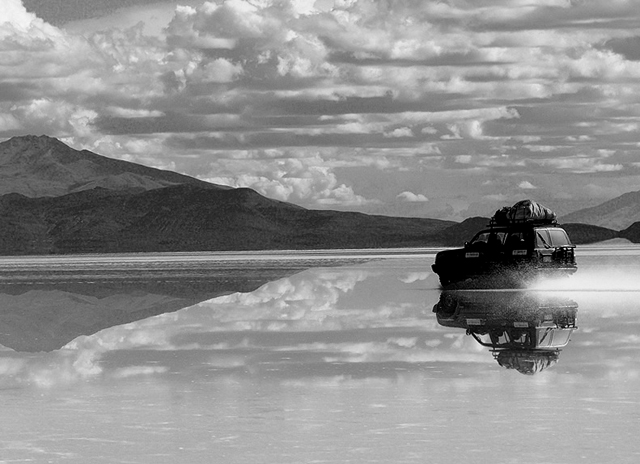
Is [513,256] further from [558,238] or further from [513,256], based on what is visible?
[558,238]

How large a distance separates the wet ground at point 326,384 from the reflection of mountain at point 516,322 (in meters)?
0.07

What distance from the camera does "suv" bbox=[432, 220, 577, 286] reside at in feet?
146

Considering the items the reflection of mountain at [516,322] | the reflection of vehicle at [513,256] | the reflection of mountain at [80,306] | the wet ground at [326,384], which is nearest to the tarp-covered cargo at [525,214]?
the reflection of vehicle at [513,256]

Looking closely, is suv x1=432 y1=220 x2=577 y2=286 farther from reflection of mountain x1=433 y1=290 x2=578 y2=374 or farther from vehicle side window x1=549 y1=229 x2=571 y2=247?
reflection of mountain x1=433 y1=290 x2=578 y2=374

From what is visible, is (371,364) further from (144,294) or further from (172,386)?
(144,294)

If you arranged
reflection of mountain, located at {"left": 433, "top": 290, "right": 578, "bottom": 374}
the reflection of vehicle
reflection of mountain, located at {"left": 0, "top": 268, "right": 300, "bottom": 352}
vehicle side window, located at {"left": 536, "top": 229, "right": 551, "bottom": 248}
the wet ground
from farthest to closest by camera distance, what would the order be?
vehicle side window, located at {"left": 536, "top": 229, "right": 551, "bottom": 248} → the reflection of vehicle → reflection of mountain, located at {"left": 0, "top": 268, "right": 300, "bottom": 352} → reflection of mountain, located at {"left": 433, "top": 290, "right": 578, "bottom": 374} → the wet ground

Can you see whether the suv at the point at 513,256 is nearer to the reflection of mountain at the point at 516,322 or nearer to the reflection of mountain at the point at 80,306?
the reflection of mountain at the point at 516,322

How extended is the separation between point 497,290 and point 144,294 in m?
13.1

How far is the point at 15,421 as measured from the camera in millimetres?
13711

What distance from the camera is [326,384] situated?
1683cm

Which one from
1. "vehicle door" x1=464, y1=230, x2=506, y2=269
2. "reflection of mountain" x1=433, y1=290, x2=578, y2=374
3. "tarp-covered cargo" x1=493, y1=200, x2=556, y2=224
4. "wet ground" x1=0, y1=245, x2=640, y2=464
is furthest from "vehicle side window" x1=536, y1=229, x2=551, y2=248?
"wet ground" x1=0, y1=245, x2=640, y2=464

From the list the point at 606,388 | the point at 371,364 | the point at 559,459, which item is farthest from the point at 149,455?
the point at 371,364

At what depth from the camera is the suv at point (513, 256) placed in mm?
44469

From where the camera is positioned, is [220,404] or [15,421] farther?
[220,404]
